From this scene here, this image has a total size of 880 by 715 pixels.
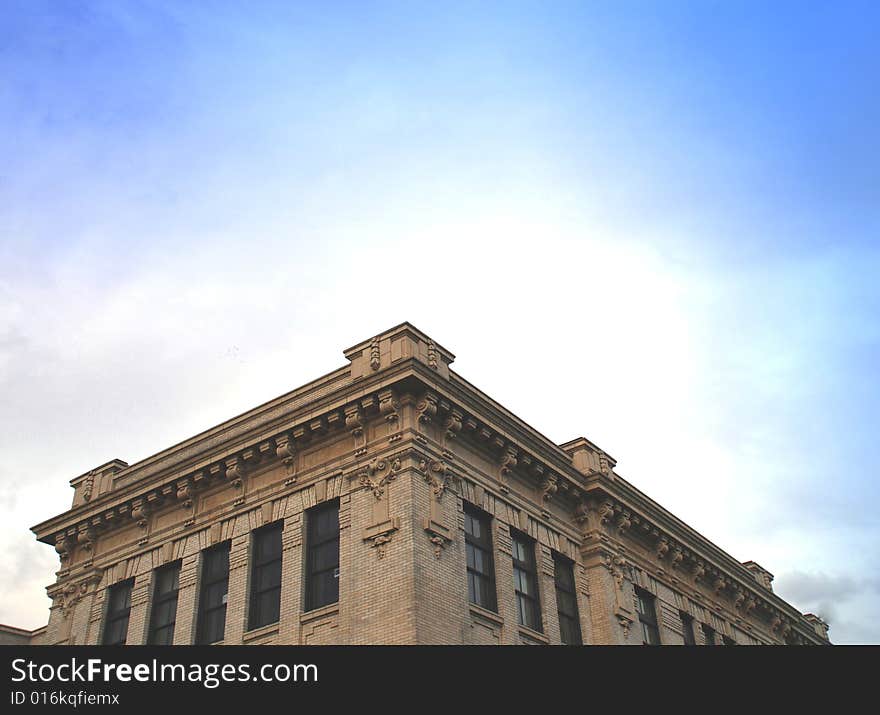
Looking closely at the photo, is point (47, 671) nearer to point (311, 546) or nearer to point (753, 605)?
point (311, 546)

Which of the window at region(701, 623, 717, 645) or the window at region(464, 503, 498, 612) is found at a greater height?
the window at region(701, 623, 717, 645)

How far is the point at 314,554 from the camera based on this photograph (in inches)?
907

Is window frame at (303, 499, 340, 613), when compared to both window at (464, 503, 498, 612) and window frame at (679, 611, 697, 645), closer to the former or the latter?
window at (464, 503, 498, 612)

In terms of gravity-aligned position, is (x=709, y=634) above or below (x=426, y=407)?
below

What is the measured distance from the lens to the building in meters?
21.6

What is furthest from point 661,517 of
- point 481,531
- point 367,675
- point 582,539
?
point 367,675

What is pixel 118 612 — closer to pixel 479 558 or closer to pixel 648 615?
pixel 479 558

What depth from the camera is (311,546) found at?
23188 mm

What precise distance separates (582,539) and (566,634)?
3.21m

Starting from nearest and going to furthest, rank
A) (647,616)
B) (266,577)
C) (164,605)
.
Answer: (266,577), (164,605), (647,616)

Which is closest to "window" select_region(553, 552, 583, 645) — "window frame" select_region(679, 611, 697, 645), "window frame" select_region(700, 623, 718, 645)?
"window frame" select_region(679, 611, 697, 645)

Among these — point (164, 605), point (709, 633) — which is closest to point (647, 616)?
point (709, 633)

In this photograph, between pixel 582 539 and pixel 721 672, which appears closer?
pixel 721 672

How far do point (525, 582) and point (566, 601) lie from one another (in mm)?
2026
